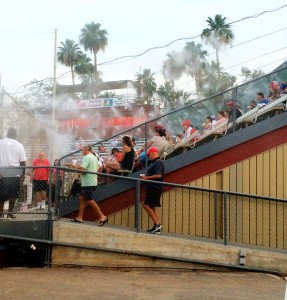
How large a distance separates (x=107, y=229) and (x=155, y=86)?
58.1m

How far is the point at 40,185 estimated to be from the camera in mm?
9812

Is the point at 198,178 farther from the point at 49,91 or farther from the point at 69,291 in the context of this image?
the point at 49,91

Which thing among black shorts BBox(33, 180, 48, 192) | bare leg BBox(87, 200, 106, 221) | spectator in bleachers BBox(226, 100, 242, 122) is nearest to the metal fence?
black shorts BBox(33, 180, 48, 192)

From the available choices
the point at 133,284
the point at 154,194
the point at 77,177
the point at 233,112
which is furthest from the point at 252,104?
the point at 133,284

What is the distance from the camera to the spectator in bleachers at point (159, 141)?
36.9 feet

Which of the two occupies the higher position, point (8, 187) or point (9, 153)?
point (9, 153)

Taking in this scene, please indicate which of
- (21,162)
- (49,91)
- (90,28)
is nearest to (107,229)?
(21,162)

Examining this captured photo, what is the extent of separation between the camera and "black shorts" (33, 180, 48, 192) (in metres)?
9.78

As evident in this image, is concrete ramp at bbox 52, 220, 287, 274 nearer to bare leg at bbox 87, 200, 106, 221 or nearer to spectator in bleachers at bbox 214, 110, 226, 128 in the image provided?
bare leg at bbox 87, 200, 106, 221

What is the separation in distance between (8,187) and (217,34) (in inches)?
1919

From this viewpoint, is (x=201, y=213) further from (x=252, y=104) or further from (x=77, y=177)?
(x=252, y=104)

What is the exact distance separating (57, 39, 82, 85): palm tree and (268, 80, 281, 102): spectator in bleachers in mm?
54622

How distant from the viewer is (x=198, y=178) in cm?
1114

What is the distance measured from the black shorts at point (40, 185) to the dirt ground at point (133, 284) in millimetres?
1448
